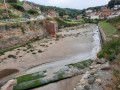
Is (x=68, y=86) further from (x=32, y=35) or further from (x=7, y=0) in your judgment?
(x=7, y=0)

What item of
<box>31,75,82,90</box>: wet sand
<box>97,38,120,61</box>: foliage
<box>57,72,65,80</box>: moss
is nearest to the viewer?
<box>31,75,82,90</box>: wet sand

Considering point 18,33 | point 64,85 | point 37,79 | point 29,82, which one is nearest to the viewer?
point 64,85

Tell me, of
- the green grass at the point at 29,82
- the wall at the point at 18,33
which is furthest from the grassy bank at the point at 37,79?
the wall at the point at 18,33

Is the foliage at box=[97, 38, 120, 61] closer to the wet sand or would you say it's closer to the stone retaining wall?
the wet sand

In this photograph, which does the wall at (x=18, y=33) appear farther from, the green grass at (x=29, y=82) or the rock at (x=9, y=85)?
the green grass at (x=29, y=82)

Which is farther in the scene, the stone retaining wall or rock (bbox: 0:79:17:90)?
the stone retaining wall

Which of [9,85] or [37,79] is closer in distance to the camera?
[9,85]

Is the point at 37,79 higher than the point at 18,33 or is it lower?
lower

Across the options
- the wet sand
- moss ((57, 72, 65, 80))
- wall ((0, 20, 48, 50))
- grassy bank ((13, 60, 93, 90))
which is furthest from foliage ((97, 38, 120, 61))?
wall ((0, 20, 48, 50))

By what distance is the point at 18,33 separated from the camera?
19.6 m

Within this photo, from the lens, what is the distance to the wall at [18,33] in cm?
1692

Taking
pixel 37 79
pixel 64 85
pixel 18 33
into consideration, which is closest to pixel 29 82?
pixel 37 79

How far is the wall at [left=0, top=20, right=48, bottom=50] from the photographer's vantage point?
16.9 meters

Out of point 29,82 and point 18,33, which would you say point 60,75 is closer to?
point 29,82
